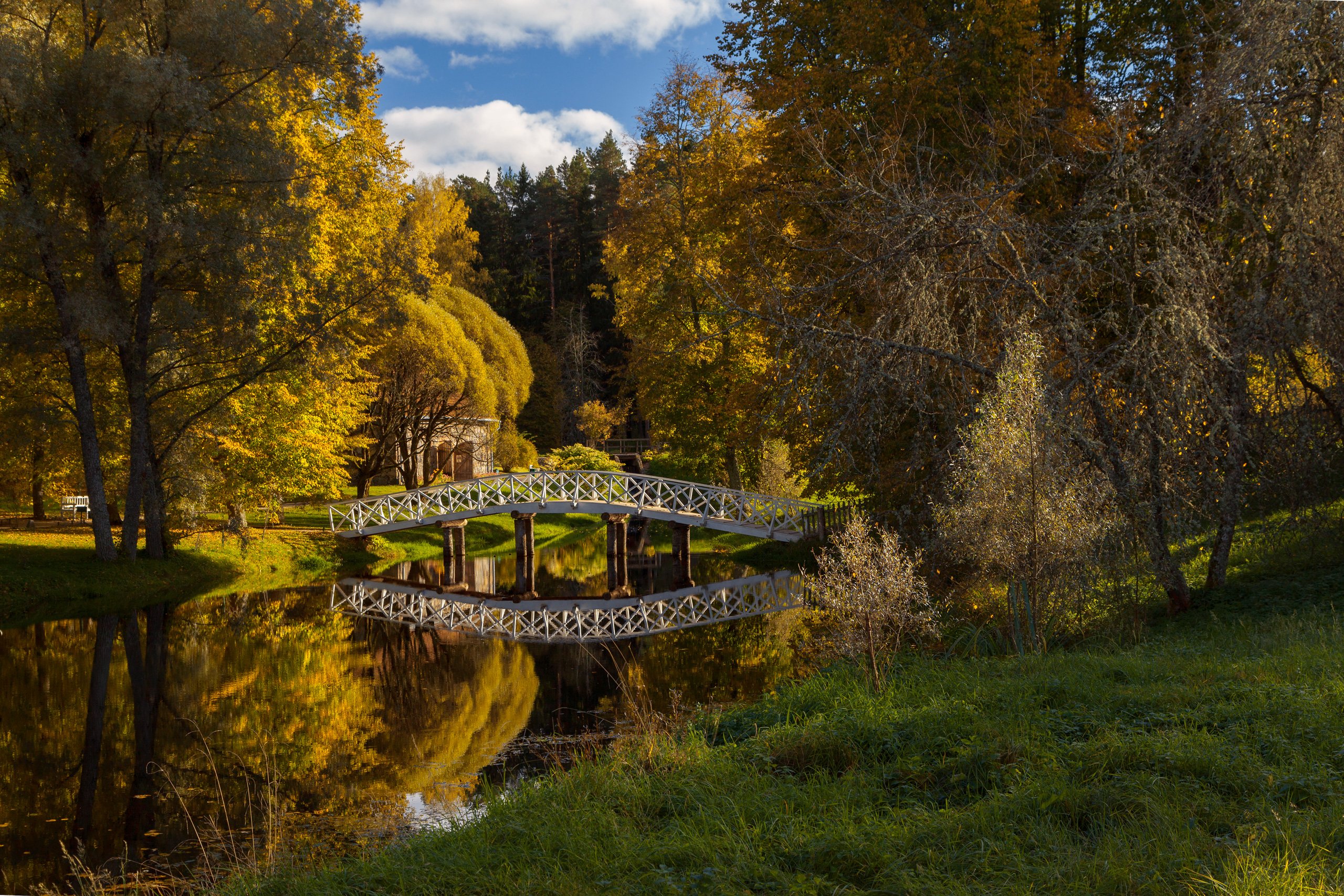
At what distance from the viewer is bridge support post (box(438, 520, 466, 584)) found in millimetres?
21547

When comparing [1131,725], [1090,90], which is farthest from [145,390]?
[1131,725]

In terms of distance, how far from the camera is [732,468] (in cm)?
2344

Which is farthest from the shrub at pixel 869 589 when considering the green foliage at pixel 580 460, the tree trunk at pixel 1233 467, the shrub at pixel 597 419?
the shrub at pixel 597 419

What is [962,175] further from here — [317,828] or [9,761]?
[9,761]

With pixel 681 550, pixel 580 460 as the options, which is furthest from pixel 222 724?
pixel 580 460

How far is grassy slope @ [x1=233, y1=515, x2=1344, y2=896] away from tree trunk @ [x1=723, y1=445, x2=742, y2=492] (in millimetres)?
16410

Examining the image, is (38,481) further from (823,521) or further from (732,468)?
(823,521)

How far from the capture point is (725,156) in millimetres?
21578

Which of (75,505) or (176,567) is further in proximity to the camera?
(75,505)

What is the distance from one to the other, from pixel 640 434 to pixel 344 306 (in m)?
30.1

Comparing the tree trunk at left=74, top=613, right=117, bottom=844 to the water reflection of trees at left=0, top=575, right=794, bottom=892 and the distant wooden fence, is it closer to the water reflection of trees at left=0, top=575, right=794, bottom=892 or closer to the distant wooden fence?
the water reflection of trees at left=0, top=575, right=794, bottom=892

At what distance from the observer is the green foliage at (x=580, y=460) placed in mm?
29672

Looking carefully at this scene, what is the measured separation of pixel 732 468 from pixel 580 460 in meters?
7.79

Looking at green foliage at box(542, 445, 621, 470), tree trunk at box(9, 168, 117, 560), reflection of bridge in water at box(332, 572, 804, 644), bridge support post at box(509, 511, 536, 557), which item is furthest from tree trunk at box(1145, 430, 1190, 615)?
green foliage at box(542, 445, 621, 470)
